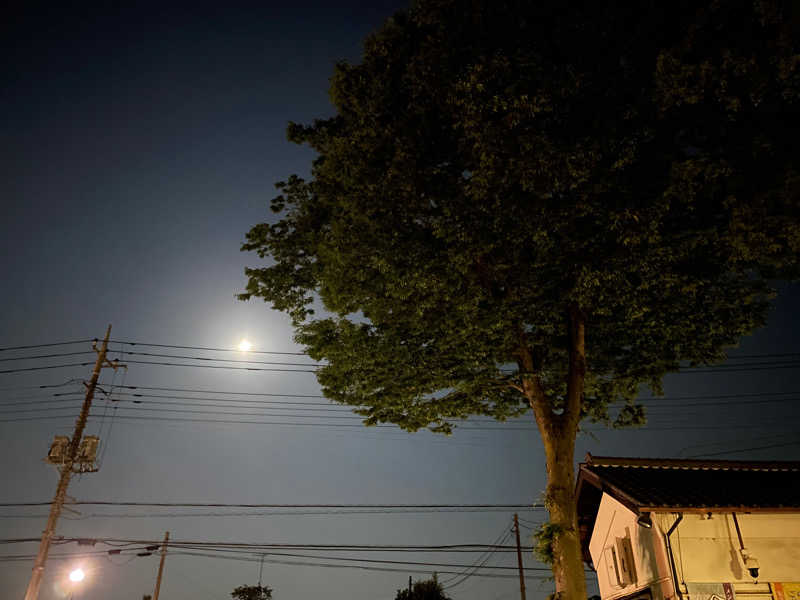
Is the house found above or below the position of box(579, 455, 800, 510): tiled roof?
below

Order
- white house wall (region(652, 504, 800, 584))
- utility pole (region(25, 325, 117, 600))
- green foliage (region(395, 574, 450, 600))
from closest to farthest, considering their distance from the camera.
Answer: white house wall (region(652, 504, 800, 584)) < utility pole (region(25, 325, 117, 600)) < green foliage (region(395, 574, 450, 600))

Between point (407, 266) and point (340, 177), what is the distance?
8.65ft

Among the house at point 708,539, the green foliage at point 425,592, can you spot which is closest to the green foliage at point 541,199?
the house at point 708,539

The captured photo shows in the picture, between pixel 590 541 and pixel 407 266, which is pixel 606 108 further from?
pixel 590 541

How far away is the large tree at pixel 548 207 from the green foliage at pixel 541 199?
1.8 inches

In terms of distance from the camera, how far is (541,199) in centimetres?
949

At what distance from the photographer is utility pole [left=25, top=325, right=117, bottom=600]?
16.0 m

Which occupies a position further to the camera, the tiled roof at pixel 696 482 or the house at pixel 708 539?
the tiled roof at pixel 696 482

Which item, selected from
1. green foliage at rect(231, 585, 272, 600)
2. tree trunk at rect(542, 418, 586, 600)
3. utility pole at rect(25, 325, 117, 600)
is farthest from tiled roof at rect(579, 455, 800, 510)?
Answer: green foliage at rect(231, 585, 272, 600)

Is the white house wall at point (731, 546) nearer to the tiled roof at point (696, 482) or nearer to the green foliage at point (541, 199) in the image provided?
the tiled roof at point (696, 482)

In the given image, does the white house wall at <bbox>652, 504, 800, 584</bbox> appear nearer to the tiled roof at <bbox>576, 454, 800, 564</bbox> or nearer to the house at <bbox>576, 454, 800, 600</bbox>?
the house at <bbox>576, 454, 800, 600</bbox>

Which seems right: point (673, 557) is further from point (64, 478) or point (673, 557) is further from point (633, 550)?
point (64, 478)

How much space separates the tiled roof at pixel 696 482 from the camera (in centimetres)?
1050

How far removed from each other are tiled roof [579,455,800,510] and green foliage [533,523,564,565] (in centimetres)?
200
